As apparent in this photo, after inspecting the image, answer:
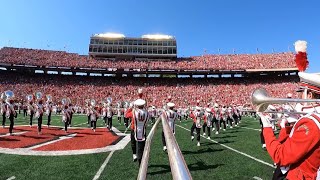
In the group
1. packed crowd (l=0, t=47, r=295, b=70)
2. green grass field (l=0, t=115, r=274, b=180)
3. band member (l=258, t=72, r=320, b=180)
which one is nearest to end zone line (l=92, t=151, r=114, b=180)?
green grass field (l=0, t=115, r=274, b=180)

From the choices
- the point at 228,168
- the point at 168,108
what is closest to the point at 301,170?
the point at 228,168

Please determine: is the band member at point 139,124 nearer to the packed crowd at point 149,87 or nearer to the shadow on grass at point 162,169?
the shadow on grass at point 162,169

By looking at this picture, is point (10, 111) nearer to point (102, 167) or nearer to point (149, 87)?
point (102, 167)

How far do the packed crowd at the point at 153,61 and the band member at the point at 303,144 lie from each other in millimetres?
56010

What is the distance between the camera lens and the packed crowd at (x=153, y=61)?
56.0 meters

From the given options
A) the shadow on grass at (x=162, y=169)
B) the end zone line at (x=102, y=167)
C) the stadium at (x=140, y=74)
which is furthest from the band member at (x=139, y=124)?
the stadium at (x=140, y=74)

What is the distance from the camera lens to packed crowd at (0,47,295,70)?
5600cm

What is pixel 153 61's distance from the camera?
204 feet

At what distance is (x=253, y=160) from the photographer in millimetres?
8883

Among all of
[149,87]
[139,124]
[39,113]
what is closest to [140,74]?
[149,87]

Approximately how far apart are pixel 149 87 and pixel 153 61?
30.1 ft

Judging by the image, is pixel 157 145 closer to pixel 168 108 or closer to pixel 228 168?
pixel 168 108

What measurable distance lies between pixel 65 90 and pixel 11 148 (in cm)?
4221

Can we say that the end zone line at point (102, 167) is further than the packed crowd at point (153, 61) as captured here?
No
